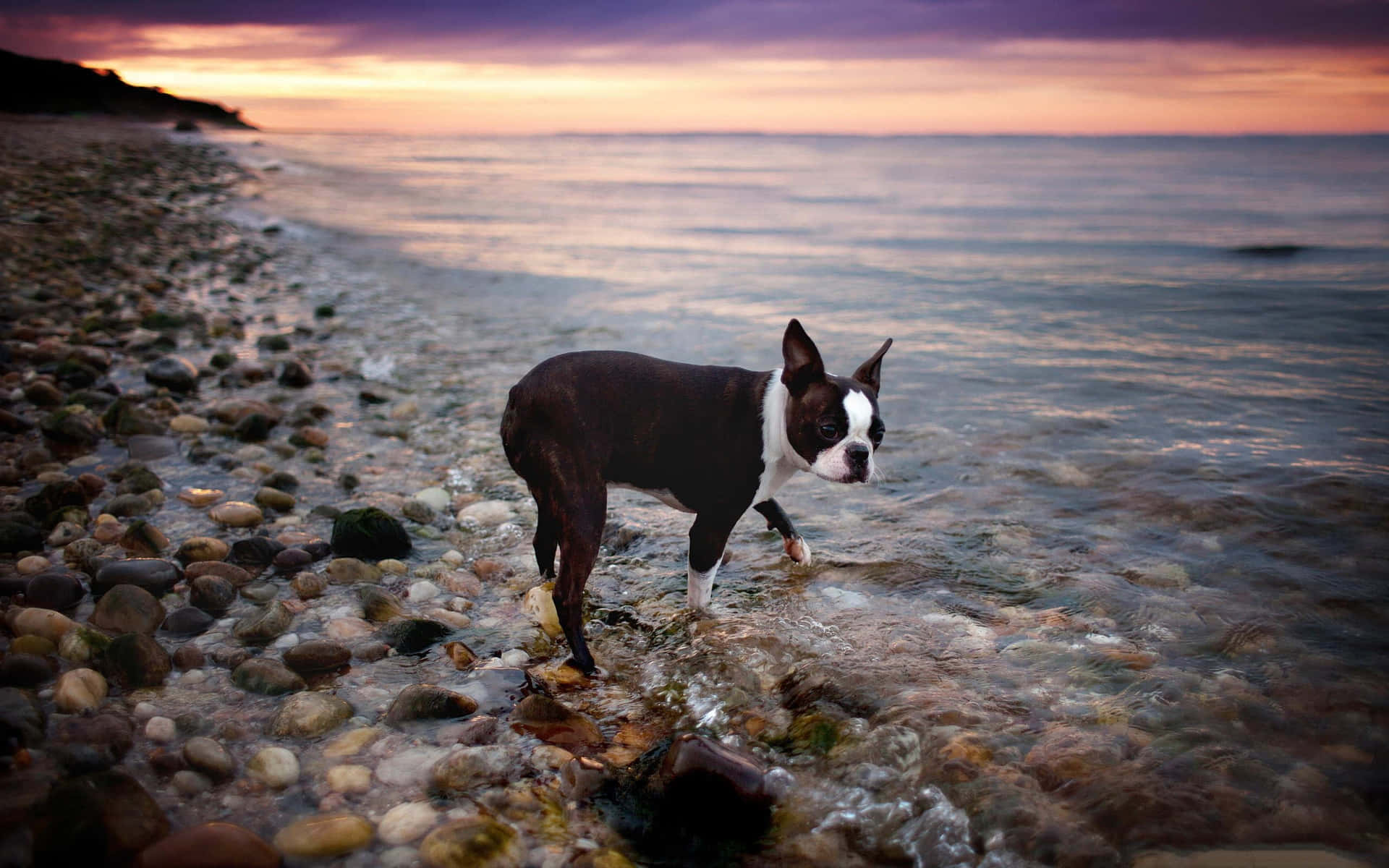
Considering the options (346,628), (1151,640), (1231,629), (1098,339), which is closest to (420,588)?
(346,628)

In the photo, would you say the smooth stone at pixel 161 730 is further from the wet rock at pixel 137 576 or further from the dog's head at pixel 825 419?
the dog's head at pixel 825 419

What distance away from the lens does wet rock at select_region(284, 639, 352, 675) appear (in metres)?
4.18

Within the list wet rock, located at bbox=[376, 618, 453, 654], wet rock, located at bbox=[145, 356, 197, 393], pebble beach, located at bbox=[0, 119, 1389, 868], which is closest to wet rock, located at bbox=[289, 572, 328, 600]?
pebble beach, located at bbox=[0, 119, 1389, 868]

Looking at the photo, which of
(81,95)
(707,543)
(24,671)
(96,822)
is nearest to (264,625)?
(24,671)

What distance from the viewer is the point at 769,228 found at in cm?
2708

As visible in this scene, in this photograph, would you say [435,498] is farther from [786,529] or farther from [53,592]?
[786,529]

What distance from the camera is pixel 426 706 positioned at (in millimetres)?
3834

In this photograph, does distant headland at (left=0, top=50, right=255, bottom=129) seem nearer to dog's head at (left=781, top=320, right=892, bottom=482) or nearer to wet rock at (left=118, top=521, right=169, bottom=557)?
wet rock at (left=118, top=521, right=169, bottom=557)

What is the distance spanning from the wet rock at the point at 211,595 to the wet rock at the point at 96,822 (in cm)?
173

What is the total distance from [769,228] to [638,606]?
923 inches

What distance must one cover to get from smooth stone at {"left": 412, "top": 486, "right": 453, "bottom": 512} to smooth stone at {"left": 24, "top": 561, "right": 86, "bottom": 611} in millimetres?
2198

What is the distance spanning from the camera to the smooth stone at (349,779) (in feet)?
10.9

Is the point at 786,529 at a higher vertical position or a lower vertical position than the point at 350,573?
higher

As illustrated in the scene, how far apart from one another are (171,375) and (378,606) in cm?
551
